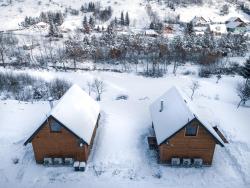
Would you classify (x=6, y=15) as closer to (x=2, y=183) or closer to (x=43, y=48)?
(x=43, y=48)

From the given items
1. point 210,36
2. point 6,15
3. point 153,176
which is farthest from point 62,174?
point 6,15

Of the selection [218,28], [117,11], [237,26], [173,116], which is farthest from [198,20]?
[173,116]

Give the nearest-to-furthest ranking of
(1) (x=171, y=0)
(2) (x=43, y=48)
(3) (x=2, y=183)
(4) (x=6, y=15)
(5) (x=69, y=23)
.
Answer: (3) (x=2, y=183) < (2) (x=43, y=48) < (5) (x=69, y=23) < (4) (x=6, y=15) < (1) (x=171, y=0)

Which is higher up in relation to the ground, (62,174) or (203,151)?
(203,151)

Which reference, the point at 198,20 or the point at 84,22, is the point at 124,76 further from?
the point at 198,20

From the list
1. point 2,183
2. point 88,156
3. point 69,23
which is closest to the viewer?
point 2,183

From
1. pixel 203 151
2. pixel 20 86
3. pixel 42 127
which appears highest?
pixel 42 127

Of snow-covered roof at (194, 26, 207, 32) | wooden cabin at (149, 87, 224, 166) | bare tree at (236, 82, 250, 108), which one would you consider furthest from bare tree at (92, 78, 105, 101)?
snow-covered roof at (194, 26, 207, 32)
